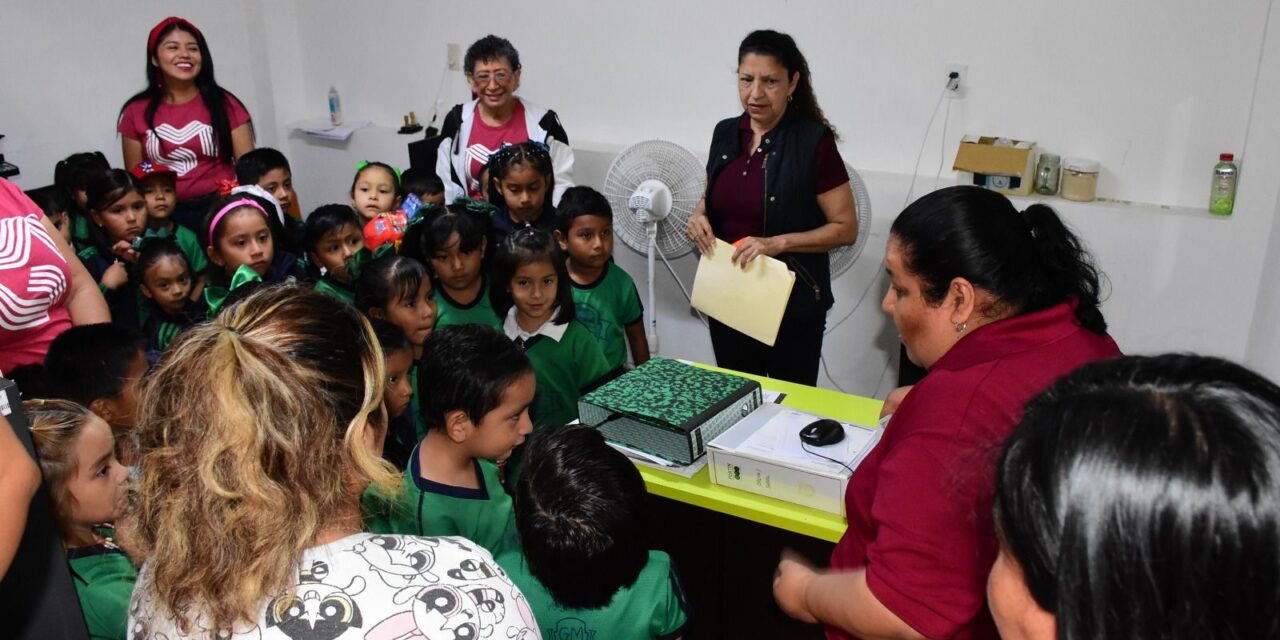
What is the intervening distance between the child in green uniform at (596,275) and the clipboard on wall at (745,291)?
286 millimetres

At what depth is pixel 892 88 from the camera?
4.03m

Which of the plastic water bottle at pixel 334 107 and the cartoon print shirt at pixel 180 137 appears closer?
the cartoon print shirt at pixel 180 137

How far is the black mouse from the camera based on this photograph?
208cm

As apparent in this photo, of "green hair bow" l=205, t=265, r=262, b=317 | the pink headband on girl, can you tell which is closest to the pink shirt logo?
"green hair bow" l=205, t=265, r=262, b=317

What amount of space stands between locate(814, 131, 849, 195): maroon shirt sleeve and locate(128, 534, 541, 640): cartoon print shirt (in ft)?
7.42

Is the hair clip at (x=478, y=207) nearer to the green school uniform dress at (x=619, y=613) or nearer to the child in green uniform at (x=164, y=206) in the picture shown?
the child in green uniform at (x=164, y=206)

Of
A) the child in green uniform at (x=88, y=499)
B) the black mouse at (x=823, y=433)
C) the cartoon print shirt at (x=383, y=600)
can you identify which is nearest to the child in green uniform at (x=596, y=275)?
the black mouse at (x=823, y=433)

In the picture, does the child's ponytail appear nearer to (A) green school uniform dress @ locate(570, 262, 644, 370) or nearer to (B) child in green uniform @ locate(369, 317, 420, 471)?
(B) child in green uniform @ locate(369, 317, 420, 471)

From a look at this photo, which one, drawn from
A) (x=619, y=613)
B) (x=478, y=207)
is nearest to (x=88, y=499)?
(x=619, y=613)

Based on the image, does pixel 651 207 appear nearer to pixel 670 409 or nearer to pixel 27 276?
pixel 670 409

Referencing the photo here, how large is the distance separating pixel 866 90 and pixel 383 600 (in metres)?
3.56

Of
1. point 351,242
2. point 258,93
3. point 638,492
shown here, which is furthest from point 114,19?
point 638,492

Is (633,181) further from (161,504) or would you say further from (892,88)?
(161,504)

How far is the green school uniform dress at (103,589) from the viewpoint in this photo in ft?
5.23
